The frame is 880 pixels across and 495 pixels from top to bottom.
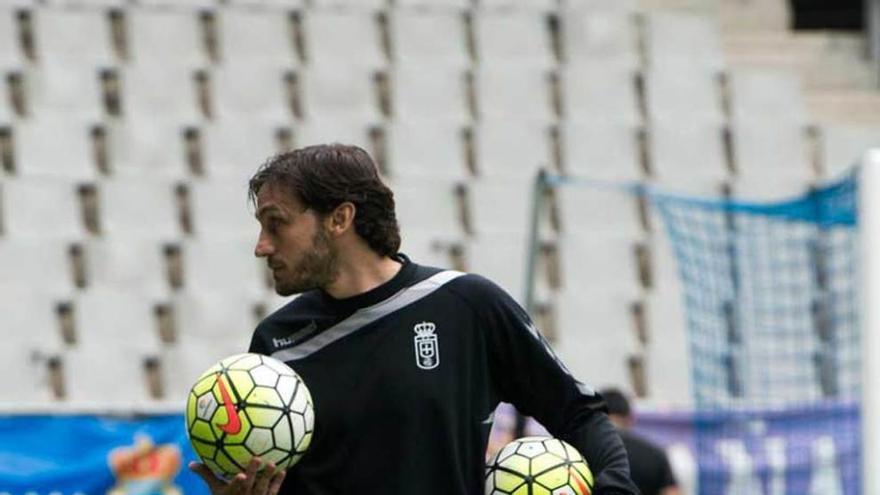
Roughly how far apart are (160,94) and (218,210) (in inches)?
34.9

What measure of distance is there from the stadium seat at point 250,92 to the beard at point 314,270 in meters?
8.83

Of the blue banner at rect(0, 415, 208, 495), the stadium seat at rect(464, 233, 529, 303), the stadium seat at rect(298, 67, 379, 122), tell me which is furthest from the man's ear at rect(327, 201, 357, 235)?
the stadium seat at rect(298, 67, 379, 122)

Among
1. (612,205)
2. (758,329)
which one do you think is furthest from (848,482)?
(612,205)

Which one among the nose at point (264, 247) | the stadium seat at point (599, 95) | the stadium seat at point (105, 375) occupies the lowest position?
the stadium seat at point (105, 375)

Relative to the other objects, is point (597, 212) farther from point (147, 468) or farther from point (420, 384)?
point (420, 384)

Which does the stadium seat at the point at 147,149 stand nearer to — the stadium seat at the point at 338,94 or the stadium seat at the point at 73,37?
the stadium seat at the point at 73,37

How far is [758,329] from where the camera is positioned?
432 inches

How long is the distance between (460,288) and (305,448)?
459 millimetres

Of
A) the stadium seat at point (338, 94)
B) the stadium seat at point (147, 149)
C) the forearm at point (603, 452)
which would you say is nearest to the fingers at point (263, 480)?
the forearm at point (603, 452)

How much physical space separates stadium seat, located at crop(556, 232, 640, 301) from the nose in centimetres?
898

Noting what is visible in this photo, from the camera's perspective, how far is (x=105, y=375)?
459 inches

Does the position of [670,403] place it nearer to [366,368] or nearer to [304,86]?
[304,86]

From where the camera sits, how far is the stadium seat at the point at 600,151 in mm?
13547

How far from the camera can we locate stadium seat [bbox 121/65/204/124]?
41.8 ft
